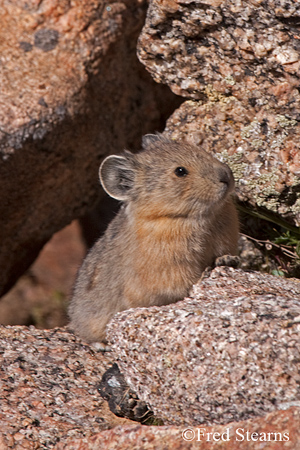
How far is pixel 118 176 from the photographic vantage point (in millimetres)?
6992

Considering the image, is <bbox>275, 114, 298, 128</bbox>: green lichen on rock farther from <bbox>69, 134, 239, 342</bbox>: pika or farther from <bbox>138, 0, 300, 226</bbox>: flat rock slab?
<bbox>69, 134, 239, 342</bbox>: pika

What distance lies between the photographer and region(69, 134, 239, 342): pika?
6523mm

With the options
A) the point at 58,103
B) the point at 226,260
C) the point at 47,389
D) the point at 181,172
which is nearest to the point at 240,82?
the point at 181,172

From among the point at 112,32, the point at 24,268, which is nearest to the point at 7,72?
the point at 112,32

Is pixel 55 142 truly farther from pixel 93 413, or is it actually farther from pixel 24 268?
pixel 93 413

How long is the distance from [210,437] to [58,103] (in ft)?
17.9

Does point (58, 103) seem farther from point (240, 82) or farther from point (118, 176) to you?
point (240, 82)

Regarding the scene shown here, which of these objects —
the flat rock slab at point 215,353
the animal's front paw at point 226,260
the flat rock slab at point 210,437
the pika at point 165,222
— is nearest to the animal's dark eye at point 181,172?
the pika at point 165,222

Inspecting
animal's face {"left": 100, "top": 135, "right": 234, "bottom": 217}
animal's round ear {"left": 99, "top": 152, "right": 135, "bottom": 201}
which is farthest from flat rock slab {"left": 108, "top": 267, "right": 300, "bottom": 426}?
animal's round ear {"left": 99, "top": 152, "right": 135, "bottom": 201}

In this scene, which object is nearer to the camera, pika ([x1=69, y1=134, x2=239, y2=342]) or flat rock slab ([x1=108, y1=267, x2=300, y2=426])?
flat rock slab ([x1=108, y1=267, x2=300, y2=426])

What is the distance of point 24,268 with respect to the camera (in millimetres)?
10609

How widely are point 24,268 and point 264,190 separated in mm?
4879

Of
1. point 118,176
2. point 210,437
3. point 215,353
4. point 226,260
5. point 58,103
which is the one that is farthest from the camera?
point 58,103

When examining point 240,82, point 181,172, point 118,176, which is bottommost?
point 118,176
